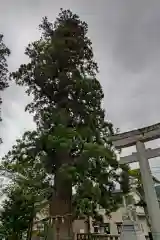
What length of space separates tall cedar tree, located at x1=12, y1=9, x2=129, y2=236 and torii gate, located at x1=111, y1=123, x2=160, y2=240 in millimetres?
631

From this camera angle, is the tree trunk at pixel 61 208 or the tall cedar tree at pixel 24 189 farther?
the tall cedar tree at pixel 24 189

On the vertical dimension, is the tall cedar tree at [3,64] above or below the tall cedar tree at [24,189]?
above

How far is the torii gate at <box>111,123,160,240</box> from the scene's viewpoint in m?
7.67

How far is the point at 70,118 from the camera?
10.1 m

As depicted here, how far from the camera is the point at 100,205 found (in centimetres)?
959

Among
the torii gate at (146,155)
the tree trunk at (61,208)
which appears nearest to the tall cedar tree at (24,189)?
the tree trunk at (61,208)

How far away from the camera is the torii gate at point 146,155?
7672 mm

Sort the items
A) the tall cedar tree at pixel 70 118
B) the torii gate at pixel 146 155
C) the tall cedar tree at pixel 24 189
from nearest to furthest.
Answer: the torii gate at pixel 146 155
the tall cedar tree at pixel 70 118
the tall cedar tree at pixel 24 189

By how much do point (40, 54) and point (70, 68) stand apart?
1431mm

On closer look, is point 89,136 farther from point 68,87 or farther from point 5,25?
point 5,25

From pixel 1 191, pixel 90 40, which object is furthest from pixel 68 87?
pixel 1 191

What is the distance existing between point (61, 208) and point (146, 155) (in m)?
3.58

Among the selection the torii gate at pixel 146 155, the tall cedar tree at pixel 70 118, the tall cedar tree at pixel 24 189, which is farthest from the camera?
the tall cedar tree at pixel 24 189

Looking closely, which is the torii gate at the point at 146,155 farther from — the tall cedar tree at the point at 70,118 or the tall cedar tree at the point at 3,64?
the tall cedar tree at the point at 3,64
